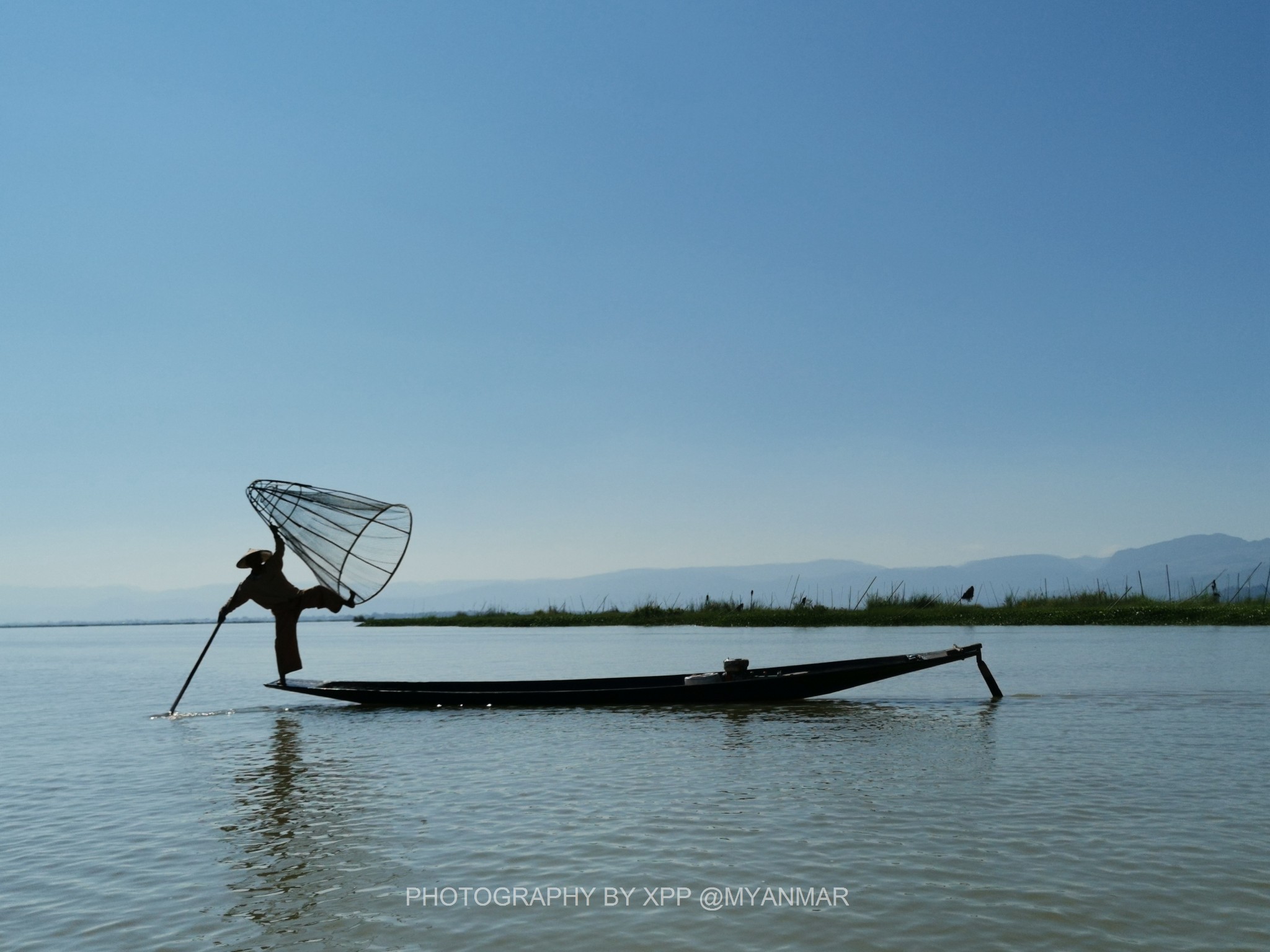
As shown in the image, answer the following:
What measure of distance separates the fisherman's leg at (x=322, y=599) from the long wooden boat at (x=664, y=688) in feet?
7.24

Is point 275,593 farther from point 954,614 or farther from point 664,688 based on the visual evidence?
point 954,614

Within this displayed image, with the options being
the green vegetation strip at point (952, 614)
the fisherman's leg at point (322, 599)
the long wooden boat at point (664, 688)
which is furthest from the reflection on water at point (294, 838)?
the green vegetation strip at point (952, 614)

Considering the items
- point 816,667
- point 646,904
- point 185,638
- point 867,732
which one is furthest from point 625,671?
point 185,638

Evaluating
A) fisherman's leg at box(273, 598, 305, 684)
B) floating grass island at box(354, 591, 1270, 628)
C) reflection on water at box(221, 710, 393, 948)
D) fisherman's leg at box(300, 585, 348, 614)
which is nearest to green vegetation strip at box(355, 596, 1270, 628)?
floating grass island at box(354, 591, 1270, 628)

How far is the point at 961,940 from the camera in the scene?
18.4 ft

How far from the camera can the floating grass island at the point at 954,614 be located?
40625 mm

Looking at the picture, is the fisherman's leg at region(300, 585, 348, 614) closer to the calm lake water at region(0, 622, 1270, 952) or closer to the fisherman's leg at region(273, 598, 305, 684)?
the fisherman's leg at region(273, 598, 305, 684)

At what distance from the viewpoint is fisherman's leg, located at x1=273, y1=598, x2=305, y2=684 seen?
17.1 meters

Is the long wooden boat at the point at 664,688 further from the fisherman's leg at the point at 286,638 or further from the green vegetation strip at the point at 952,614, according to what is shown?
the green vegetation strip at the point at 952,614

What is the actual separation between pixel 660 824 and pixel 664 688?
822 cm

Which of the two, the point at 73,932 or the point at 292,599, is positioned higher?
the point at 292,599

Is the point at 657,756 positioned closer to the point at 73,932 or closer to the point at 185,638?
the point at 73,932

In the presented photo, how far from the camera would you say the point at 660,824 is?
8.62 meters

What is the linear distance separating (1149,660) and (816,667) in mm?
13026
